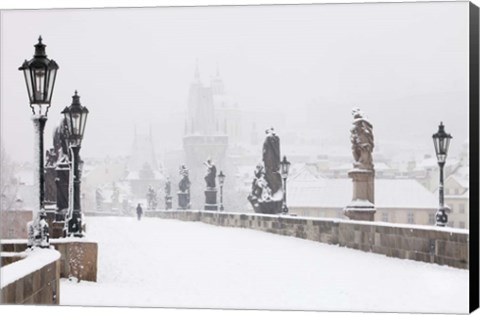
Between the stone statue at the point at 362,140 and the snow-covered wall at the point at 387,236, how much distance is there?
124 cm

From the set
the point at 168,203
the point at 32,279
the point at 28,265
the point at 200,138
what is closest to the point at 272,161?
the point at 200,138

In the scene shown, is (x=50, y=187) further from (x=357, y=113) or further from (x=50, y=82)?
(x=50, y=82)

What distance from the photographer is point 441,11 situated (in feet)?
45.3

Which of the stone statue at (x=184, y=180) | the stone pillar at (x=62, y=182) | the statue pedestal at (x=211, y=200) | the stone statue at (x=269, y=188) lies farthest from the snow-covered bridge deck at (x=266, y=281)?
the statue pedestal at (x=211, y=200)

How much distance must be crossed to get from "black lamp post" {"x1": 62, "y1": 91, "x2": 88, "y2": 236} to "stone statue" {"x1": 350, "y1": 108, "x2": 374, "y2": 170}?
5.70m

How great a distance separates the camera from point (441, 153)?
56.1ft

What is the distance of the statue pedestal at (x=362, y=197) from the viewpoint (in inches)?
777

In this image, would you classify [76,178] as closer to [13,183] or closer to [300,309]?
[13,183]

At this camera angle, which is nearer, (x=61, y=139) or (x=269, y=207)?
(x=61, y=139)

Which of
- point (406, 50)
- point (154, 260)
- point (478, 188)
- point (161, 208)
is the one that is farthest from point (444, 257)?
point (161, 208)

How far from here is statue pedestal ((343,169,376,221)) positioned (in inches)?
777

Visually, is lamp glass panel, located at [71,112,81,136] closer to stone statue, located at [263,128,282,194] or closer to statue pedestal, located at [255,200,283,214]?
stone statue, located at [263,128,282,194]

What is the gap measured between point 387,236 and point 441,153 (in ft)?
A: 5.37

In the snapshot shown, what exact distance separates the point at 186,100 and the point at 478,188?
22.0 feet
